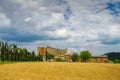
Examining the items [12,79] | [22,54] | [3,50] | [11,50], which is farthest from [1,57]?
[12,79]

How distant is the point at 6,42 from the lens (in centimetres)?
12462

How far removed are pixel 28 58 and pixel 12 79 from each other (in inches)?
6397

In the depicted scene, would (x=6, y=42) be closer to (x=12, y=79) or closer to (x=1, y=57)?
(x=1, y=57)

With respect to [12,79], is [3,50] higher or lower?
higher

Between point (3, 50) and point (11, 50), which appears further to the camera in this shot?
point (11, 50)

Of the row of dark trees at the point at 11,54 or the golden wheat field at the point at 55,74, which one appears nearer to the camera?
the golden wheat field at the point at 55,74

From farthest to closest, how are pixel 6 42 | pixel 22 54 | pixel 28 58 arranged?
pixel 28 58 < pixel 22 54 < pixel 6 42

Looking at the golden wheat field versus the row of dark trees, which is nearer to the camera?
the golden wheat field

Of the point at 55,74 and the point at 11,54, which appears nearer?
the point at 55,74

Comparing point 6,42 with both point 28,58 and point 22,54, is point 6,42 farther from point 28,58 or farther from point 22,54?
point 28,58

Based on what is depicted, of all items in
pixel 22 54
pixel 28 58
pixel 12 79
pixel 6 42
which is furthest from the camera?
pixel 28 58

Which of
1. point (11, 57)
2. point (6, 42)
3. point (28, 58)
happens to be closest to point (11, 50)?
point (11, 57)

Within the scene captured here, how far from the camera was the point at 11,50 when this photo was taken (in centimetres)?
13825

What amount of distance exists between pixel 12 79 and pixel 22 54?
14191 cm
